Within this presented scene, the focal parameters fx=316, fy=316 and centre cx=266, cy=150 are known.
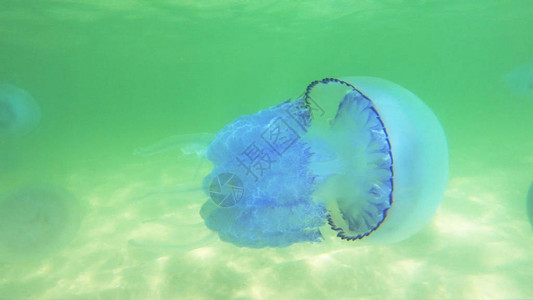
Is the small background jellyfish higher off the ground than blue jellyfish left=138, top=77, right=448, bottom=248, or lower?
higher

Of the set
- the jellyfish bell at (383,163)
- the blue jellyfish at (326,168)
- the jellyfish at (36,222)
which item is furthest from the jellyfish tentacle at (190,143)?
the jellyfish at (36,222)

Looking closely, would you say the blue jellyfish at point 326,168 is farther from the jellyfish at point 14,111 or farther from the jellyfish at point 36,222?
the jellyfish at point 14,111

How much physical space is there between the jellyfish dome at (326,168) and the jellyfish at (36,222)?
11.5 feet

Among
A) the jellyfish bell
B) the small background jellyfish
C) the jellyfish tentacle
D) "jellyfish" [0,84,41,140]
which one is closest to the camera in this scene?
the jellyfish bell

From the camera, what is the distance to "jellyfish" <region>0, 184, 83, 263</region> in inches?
173

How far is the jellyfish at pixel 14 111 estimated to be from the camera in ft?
33.0

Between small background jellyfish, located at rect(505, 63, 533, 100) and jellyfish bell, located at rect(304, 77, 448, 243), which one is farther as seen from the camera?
small background jellyfish, located at rect(505, 63, 533, 100)

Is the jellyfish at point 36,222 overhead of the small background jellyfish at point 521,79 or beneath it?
beneath

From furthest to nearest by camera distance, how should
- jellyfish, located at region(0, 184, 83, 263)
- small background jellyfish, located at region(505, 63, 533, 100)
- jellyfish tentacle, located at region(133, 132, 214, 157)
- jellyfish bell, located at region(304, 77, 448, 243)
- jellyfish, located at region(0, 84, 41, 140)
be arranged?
small background jellyfish, located at region(505, 63, 533, 100), jellyfish, located at region(0, 84, 41, 140), jellyfish, located at region(0, 184, 83, 263), jellyfish tentacle, located at region(133, 132, 214, 157), jellyfish bell, located at region(304, 77, 448, 243)

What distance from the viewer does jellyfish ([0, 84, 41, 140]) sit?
10063mm

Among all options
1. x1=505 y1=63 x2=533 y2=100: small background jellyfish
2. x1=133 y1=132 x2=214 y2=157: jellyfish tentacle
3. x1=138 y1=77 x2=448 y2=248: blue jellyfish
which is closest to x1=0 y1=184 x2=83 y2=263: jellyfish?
x1=133 y1=132 x2=214 y2=157: jellyfish tentacle

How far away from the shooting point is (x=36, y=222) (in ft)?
16.2

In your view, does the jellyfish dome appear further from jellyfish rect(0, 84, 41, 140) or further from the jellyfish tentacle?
jellyfish rect(0, 84, 41, 140)

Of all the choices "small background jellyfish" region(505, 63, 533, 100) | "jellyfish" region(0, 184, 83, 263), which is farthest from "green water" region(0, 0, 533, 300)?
"small background jellyfish" region(505, 63, 533, 100)
